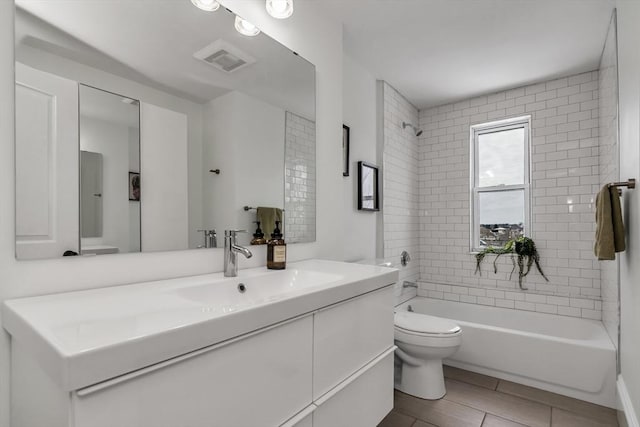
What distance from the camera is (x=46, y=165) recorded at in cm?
100

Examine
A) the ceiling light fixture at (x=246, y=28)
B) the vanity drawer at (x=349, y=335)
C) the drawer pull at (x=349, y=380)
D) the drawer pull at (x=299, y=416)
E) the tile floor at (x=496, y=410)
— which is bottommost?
the tile floor at (x=496, y=410)

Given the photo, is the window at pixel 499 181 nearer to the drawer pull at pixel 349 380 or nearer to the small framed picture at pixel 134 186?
the drawer pull at pixel 349 380

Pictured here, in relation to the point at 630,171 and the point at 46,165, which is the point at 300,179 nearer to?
the point at 46,165

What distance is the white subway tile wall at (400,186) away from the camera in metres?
3.14

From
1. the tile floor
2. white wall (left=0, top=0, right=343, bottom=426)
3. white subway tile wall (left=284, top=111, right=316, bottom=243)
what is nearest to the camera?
white wall (left=0, top=0, right=343, bottom=426)

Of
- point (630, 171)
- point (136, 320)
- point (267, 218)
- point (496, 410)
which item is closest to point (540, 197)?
point (630, 171)

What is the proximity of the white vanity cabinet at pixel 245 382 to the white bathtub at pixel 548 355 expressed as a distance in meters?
1.59

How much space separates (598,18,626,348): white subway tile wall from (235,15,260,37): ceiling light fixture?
218 cm

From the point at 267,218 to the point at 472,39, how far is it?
2.07 meters

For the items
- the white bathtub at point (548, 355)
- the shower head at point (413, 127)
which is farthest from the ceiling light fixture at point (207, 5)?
the white bathtub at point (548, 355)

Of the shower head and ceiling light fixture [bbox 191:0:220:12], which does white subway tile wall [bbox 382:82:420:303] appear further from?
ceiling light fixture [bbox 191:0:220:12]

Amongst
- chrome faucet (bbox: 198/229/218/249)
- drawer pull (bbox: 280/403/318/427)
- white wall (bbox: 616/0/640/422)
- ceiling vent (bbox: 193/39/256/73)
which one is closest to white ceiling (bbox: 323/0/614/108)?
white wall (bbox: 616/0/640/422)

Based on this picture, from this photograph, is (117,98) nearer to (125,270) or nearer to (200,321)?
(125,270)

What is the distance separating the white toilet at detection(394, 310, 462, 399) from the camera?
85.5 inches
